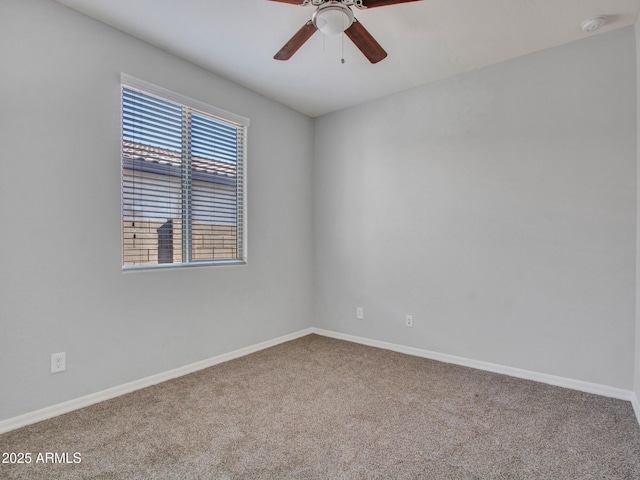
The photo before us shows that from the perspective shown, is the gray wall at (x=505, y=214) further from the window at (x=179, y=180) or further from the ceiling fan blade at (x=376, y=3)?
the ceiling fan blade at (x=376, y=3)

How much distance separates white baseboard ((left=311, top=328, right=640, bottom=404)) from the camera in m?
2.43

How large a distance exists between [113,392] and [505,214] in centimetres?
327

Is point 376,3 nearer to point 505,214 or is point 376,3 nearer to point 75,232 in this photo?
point 505,214

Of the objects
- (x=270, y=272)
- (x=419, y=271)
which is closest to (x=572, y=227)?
(x=419, y=271)

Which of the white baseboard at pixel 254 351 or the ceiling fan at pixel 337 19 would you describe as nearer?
the ceiling fan at pixel 337 19

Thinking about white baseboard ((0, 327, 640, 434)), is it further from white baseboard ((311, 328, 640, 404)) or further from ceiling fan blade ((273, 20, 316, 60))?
ceiling fan blade ((273, 20, 316, 60))

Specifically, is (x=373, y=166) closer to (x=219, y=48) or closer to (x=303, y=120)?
(x=303, y=120)

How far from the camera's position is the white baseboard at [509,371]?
7.96ft

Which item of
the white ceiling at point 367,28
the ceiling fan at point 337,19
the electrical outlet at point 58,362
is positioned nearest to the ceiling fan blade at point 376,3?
the ceiling fan at point 337,19

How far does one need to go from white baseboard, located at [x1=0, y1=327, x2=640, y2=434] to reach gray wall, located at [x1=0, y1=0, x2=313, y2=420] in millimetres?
50

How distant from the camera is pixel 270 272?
12.0 ft

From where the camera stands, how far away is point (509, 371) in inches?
111

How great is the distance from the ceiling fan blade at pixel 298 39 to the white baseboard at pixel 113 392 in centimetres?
249

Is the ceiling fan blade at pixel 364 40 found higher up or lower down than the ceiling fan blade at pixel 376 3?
lower down
